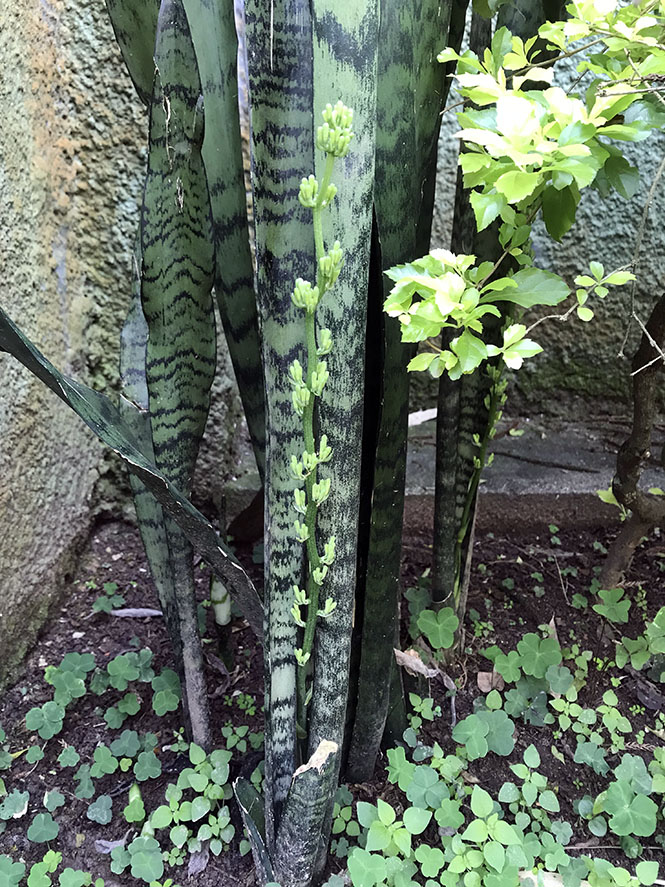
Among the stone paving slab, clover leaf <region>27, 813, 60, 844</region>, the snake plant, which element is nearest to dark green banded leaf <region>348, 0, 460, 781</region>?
the snake plant

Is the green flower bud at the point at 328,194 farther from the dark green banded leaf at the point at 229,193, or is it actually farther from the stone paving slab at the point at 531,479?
the stone paving slab at the point at 531,479

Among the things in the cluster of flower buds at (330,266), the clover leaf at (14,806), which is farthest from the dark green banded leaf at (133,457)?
the clover leaf at (14,806)

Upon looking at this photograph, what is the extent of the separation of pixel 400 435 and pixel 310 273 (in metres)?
0.20

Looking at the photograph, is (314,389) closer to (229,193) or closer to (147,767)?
(229,193)

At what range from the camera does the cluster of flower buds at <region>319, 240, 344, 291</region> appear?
48cm

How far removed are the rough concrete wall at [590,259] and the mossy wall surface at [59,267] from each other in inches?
25.9

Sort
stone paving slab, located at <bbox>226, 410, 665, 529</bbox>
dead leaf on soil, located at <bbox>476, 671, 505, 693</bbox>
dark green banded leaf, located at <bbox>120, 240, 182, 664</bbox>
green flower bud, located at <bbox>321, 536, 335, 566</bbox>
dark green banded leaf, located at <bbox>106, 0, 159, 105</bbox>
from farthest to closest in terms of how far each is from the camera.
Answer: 1. stone paving slab, located at <bbox>226, 410, 665, 529</bbox>
2. dead leaf on soil, located at <bbox>476, 671, 505, 693</bbox>
3. dark green banded leaf, located at <bbox>120, 240, 182, 664</bbox>
4. dark green banded leaf, located at <bbox>106, 0, 159, 105</bbox>
5. green flower bud, located at <bbox>321, 536, 335, 566</bbox>

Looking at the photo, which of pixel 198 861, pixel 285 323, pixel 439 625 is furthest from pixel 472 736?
pixel 285 323

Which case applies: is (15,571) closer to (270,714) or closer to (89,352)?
(89,352)

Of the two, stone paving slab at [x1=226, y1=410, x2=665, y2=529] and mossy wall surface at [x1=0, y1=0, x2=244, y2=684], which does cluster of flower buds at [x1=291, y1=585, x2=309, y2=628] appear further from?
stone paving slab at [x1=226, y1=410, x2=665, y2=529]

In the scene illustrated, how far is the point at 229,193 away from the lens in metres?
0.69

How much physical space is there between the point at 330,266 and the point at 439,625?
66 cm

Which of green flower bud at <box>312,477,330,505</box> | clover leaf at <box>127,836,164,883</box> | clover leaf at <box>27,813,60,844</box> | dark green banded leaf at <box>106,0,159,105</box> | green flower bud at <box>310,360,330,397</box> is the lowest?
clover leaf at <box>27,813,60,844</box>

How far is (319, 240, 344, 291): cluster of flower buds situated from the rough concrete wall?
106cm
